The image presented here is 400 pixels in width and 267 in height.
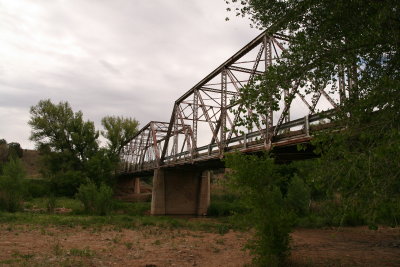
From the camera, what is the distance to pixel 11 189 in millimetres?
25562

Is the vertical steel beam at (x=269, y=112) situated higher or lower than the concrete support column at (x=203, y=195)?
higher

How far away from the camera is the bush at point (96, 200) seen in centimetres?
2661

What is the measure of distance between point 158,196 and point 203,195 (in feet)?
16.1

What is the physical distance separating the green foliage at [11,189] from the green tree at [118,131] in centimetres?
3091

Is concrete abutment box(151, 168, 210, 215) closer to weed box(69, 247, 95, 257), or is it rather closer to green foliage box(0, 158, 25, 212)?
green foliage box(0, 158, 25, 212)

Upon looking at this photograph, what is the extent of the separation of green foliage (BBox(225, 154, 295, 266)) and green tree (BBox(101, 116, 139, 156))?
5033cm

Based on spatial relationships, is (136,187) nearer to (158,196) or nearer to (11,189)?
(158,196)

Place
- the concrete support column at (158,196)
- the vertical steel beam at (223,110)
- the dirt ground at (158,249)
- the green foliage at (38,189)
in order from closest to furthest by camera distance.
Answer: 1. the dirt ground at (158,249)
2. the vertical steel beam at (223,110)
3. the concrete support column at (158,196)
4. the green foliage at (38,189)

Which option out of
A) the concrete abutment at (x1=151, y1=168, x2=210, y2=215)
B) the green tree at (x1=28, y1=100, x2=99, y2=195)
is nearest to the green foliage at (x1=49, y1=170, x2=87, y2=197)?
the green tree at (x1=28, y1=100, x2=99, y2=195)

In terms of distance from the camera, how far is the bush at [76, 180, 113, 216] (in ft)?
87.3

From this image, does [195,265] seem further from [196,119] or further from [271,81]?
[196,119]

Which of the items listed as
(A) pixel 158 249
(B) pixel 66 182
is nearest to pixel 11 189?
(A) pixel 158 249

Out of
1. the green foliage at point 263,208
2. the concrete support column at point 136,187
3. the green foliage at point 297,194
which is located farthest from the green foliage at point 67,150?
the green foliage at point 263,208

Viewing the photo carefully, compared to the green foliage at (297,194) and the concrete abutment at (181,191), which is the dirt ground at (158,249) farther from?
the concrete abutment at (181,191)
